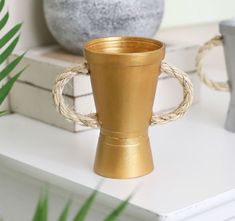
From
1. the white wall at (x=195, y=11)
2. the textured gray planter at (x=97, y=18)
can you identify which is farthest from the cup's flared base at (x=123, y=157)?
the white wall at (x=195, y=11)

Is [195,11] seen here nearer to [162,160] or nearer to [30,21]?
[30,21]

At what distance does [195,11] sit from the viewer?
1.06m

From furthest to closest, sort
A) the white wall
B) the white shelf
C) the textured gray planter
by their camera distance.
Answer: the white wall < the textured gray planter < the white shelf

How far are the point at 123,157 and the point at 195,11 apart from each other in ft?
1.62

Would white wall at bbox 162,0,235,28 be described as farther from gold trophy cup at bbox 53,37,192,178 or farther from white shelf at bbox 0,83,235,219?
gold trophy cup at bbox 53,37,192,178

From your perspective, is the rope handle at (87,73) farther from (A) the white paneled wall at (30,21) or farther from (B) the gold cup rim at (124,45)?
(A) the white paneled wall at (30,21)

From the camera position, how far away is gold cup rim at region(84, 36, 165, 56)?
63 cm

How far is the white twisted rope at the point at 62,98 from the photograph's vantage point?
625 mm

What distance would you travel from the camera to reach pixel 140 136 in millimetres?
636

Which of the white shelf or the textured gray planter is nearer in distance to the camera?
the white shelf

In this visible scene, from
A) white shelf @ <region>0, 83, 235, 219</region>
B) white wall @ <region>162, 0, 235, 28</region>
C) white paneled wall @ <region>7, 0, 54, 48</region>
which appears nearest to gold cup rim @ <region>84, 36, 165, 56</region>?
white shelf @ <region>0, 83, 235, 219</region>

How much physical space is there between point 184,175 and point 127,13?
227 mm

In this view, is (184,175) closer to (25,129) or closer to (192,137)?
(192,137)

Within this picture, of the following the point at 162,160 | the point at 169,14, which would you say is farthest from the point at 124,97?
the point at 169,14
